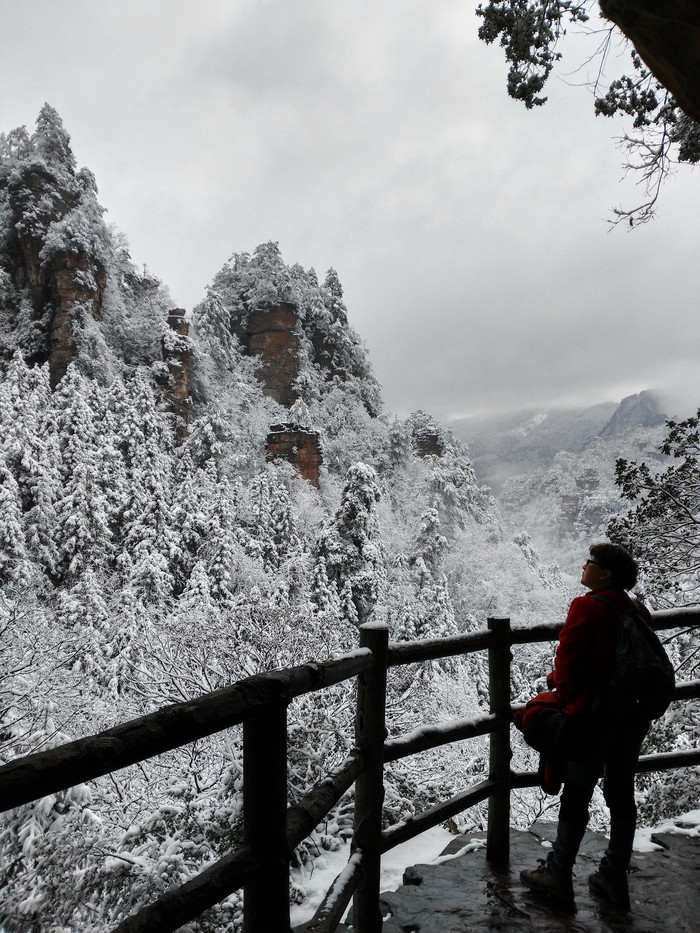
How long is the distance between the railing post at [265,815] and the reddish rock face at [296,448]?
118 feet

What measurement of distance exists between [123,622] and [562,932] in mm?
19749

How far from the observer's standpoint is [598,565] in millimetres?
2590

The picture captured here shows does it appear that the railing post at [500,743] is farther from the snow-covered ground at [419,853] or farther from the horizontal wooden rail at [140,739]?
the horizontal wooden rail at [140,739]

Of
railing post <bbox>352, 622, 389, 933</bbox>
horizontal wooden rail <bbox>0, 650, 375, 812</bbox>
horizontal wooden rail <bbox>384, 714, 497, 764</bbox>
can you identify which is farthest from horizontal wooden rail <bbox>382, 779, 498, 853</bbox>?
horizontal wooden rail <bbox>0, 650, 375, 812</bbox>

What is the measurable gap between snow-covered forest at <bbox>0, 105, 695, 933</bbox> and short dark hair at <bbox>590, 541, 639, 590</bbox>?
363 centimetres

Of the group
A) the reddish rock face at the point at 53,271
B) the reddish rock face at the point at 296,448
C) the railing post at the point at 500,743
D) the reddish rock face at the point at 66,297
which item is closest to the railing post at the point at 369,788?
the railing post at the point at 500,743

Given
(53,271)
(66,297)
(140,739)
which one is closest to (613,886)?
(140,739)

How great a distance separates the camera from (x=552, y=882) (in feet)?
8.70

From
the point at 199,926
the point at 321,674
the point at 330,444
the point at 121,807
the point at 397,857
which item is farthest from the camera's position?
the point at 330,444

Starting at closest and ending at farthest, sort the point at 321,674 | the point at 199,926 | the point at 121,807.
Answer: the point at 321,674, the point at 199,926, the point at 121,807

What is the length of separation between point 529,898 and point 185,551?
22999 millimetres

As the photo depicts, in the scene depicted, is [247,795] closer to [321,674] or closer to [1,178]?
[321,674]

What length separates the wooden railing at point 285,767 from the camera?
42.0 inches

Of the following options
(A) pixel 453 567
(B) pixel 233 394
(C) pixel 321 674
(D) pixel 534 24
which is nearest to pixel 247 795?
(C) pixel 321 674
